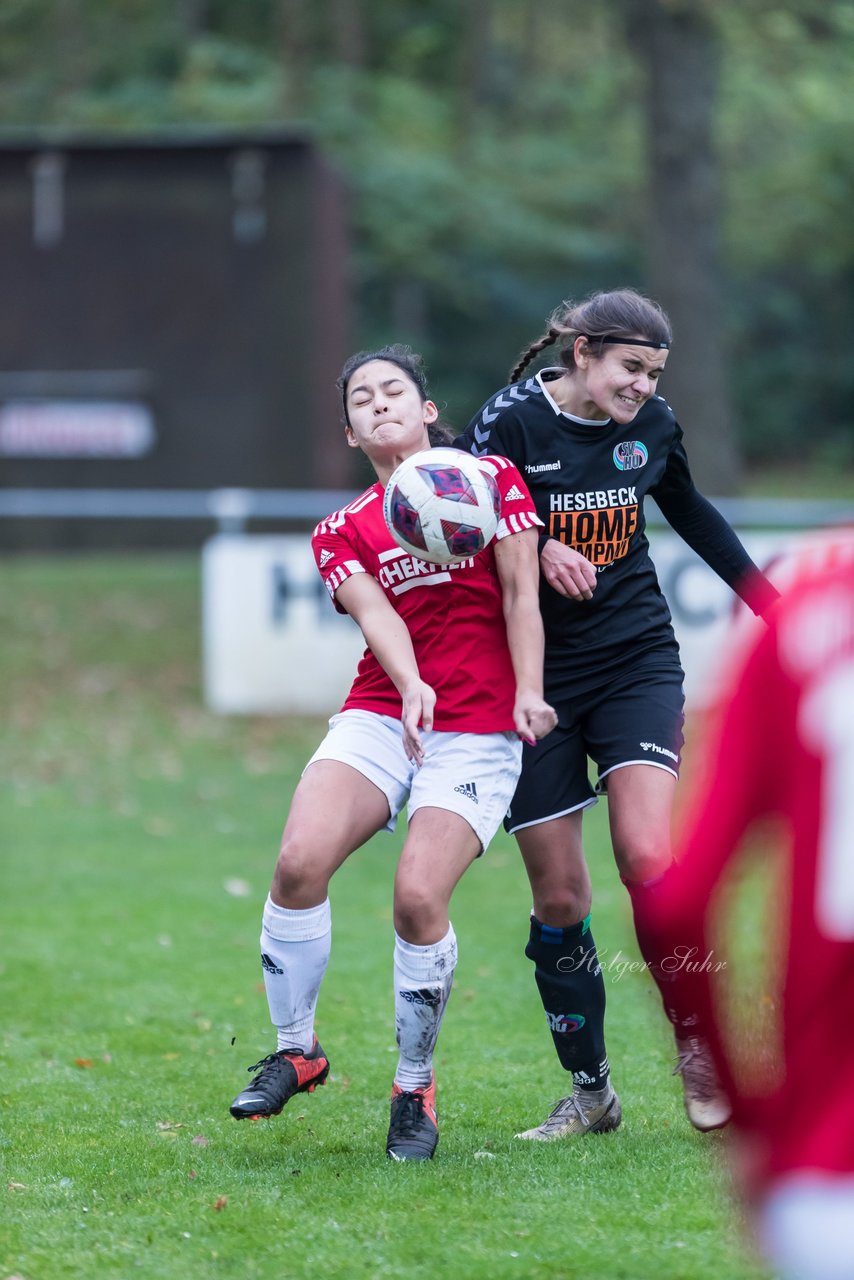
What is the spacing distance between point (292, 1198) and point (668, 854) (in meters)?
1.29

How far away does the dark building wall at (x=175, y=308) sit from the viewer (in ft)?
59.3

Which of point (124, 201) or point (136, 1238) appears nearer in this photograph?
point (136, 1238)

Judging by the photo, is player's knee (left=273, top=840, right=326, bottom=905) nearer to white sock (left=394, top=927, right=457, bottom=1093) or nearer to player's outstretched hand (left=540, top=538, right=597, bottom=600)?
white sock (left=394, top=927, right=457, bottom=1093)

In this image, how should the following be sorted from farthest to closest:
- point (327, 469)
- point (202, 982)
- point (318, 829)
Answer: point (327, 469), point (202, 982), point (318, 829)

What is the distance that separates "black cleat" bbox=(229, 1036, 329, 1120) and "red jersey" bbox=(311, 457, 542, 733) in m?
0.94

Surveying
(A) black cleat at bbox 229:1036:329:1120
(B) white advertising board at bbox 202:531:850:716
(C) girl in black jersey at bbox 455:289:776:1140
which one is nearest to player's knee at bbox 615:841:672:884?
(C) girl in black jersey at bbox 455:289:776:1140

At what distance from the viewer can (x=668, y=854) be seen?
4.38 m

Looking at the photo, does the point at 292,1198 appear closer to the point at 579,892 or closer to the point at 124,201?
the point at 579,892

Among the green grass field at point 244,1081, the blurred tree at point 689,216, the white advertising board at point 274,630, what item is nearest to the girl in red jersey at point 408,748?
the green grass field at point 244,1081

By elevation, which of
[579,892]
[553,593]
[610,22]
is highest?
[610,22]

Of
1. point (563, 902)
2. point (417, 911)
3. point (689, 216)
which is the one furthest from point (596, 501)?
point (689, 216)

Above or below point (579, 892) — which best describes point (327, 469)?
below

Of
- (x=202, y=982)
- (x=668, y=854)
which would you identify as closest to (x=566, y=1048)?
(x=668, y=854)

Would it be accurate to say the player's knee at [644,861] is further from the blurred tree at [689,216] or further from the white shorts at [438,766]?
the blurred tree at [689,216]
